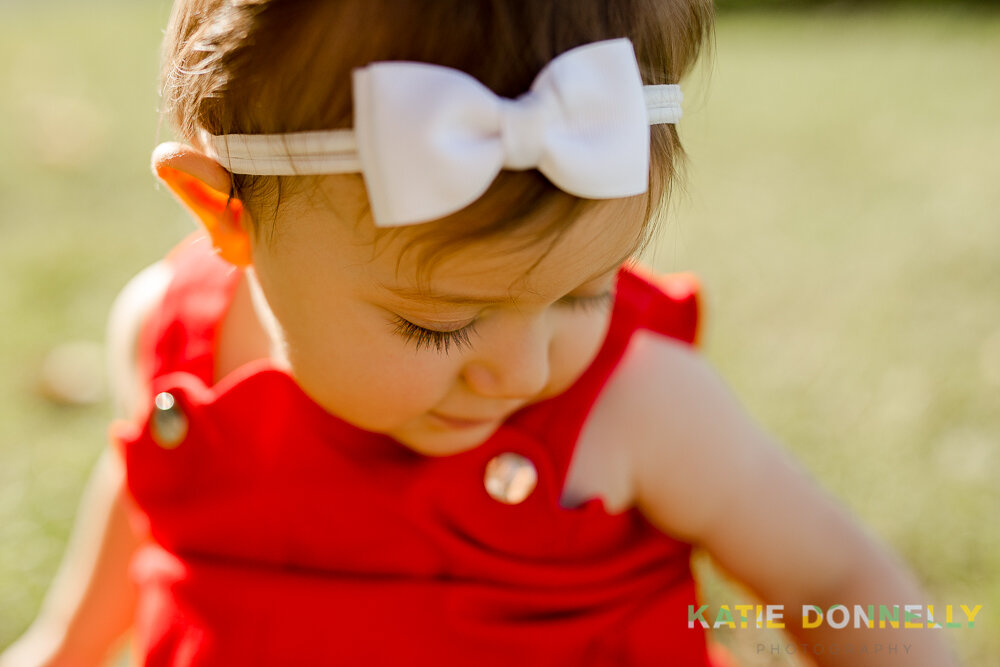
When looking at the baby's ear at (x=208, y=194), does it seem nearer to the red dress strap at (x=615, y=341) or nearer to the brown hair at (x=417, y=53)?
the brown hair at (x=417, y=53)

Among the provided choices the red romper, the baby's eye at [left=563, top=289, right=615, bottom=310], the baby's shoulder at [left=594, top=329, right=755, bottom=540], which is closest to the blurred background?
the baby's eye at [left=563, top=289, right=615, bottom=310]

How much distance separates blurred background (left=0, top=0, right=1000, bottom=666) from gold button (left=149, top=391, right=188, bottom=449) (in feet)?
1.89

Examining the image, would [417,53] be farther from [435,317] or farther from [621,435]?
[621,435]

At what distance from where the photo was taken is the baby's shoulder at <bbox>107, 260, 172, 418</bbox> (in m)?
1.28

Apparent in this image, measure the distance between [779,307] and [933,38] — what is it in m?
3.35

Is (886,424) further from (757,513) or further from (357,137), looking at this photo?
(357,137)

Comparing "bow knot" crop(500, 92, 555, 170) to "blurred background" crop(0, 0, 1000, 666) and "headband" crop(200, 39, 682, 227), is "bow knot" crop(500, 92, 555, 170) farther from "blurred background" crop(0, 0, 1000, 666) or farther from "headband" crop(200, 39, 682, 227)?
"blurred background" crop(0, 0, 1000, 666)

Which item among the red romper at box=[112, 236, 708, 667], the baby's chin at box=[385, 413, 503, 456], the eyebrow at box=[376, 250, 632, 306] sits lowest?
the red romper at box=[112, 236, 708, 667]

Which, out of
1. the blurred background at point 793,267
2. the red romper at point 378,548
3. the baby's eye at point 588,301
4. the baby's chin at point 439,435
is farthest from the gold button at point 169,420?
the blurred background at point 793,267

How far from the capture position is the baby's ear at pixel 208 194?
0.91 meters

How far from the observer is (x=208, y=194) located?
3.25 ft

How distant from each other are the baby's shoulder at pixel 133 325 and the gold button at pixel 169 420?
0.13 meters

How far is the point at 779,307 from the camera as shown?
2516 millimetres

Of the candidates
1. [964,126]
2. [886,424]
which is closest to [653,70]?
[886,424]
